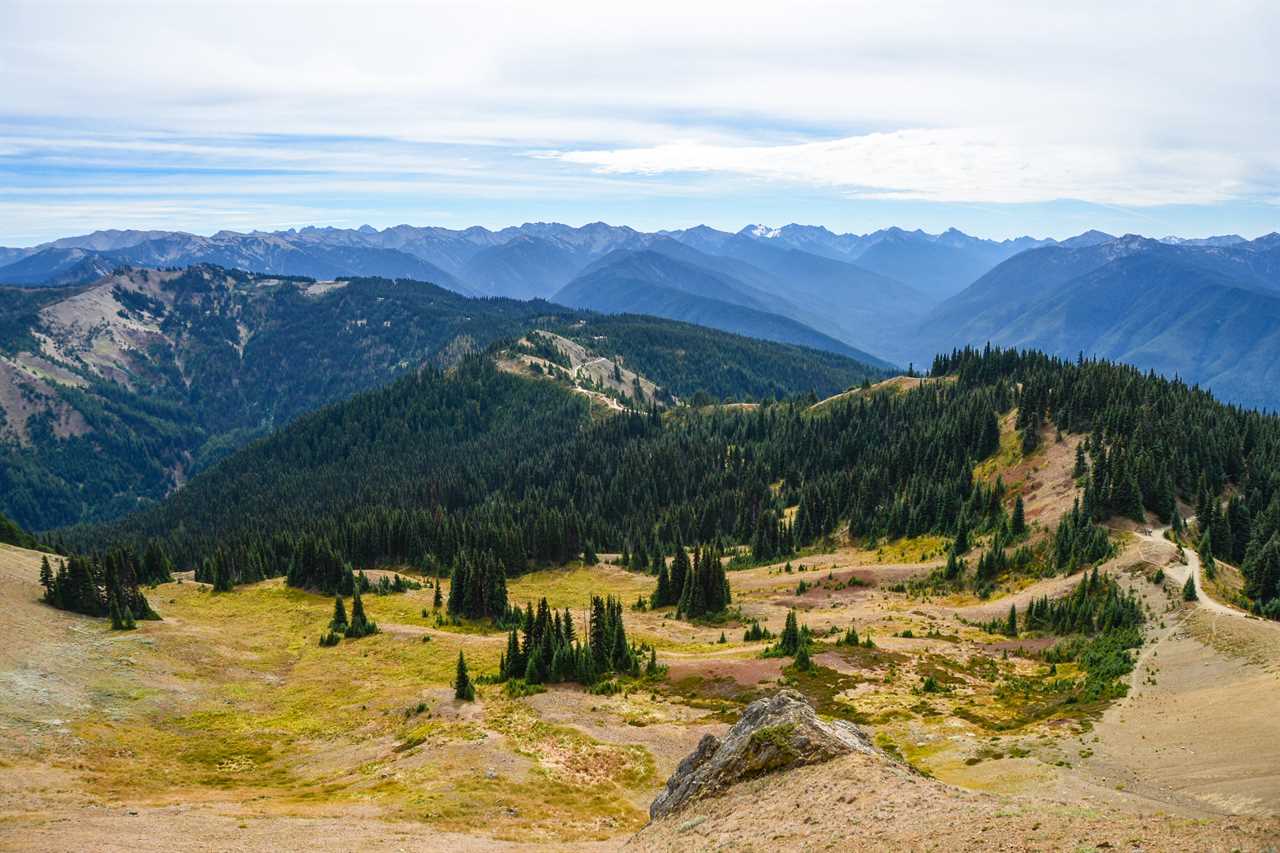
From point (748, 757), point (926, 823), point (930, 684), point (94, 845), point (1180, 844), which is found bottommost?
point (930, 684)

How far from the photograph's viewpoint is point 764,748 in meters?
41.8

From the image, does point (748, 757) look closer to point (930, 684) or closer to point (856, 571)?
point (930, 684)

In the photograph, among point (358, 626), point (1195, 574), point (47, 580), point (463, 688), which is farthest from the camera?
point (358, 626)

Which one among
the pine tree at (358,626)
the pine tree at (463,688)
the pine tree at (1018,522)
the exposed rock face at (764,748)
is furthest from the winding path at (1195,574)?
the pine tree at (358,626)

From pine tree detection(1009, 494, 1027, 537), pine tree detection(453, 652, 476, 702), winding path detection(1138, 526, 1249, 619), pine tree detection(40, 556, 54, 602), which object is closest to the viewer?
pine tree detection(453, 652, 476, 702)

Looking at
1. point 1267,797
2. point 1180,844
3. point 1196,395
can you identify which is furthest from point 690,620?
point 1196,395

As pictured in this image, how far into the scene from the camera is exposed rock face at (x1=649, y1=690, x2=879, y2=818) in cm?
4084

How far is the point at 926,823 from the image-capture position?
31.0 m

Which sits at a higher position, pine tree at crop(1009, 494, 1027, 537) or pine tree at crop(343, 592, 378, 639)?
pine tree at crop(1009, 494, 1027, 537)

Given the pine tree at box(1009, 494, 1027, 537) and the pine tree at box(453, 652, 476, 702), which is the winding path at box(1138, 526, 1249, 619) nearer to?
the pine tree at box(1009, 494, 1027, 537)

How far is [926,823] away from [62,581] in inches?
4646

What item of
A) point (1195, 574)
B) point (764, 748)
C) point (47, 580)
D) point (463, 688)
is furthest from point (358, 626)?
point (1195, 574)

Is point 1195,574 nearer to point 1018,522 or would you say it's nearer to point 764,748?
point 1018,522

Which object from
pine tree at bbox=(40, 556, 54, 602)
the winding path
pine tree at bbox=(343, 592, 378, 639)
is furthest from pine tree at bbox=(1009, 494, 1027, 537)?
pine tree at bbox=(40, 556, 54, 602)
